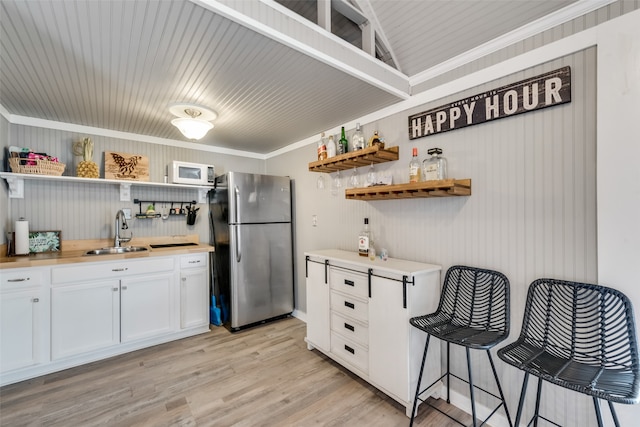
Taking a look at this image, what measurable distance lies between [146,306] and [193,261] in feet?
1.94

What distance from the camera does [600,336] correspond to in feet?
4.42

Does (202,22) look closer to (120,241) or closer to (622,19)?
(622,19)

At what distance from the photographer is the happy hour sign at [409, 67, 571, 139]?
1.51 metres

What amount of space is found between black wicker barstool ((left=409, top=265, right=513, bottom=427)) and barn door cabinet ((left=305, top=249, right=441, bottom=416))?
0.09 meters

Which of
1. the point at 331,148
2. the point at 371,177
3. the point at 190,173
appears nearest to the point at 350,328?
the point at 371,177

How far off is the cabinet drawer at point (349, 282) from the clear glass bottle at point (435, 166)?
880 mm

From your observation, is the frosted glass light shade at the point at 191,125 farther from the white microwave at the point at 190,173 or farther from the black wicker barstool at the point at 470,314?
the black wicker barstool at the point at 470,314

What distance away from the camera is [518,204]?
5.48 feet

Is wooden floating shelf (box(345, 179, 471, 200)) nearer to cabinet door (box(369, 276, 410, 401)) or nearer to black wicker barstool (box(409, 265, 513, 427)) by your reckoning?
black wicker barstool (box(409, 265, 513, 427))

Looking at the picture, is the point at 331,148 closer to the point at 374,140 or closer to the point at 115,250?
the point at 374,140

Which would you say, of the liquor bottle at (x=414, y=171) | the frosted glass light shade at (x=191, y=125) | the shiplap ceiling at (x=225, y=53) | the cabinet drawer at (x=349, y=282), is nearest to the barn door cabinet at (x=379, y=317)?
the cabinet drawer at (x=349, y=282)

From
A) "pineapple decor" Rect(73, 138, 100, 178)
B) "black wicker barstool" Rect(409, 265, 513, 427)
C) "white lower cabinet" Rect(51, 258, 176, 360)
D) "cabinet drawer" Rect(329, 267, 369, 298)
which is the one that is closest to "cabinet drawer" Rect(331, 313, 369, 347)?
"cabinet drawer" Rect(329, 267, 369, 298)

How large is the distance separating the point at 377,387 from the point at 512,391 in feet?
2.78

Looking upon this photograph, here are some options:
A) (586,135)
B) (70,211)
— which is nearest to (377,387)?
(586,135)
